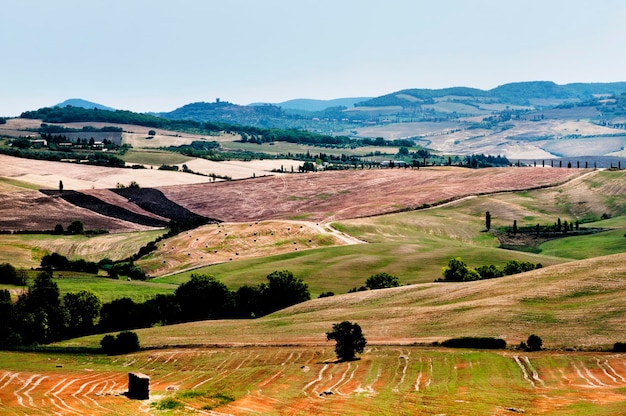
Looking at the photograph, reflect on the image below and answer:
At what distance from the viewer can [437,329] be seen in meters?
102

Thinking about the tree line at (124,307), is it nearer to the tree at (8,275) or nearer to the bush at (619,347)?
the tree at (8,275)

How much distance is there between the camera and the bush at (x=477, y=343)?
90.8 m

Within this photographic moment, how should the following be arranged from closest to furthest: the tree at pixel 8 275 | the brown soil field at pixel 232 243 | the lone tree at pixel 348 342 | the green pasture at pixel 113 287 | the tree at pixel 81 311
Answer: the lone tree at pixel 348 342
the tree at pixel 81 311
the green pasture at pixel 113 287
the tree at pixel 8 275
the brown soil field at pixel 232 243

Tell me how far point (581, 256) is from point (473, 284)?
164ft

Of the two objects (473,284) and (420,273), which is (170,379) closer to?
(473,284)

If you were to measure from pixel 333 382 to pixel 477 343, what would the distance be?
20174 mm

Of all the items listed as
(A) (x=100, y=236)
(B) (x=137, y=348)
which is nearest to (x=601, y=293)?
(B) (x=137, y=348)

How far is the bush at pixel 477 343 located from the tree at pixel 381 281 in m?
47.5

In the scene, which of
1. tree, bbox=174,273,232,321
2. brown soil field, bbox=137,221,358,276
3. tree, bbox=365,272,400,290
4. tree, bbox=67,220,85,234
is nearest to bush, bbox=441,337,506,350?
tree, bbox=365,272,400,290

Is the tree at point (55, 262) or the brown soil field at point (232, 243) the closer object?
→ the tree at point (55, 262)

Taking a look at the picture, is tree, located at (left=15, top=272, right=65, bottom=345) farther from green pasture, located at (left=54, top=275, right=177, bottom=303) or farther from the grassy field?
green pasture, located at (left=54, top=275, right=177, bottom=303)

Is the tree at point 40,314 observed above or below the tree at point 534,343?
below

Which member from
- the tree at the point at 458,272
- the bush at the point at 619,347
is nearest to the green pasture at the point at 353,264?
the tree at the point at 458,272

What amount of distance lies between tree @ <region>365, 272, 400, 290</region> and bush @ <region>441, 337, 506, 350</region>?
47478mm
